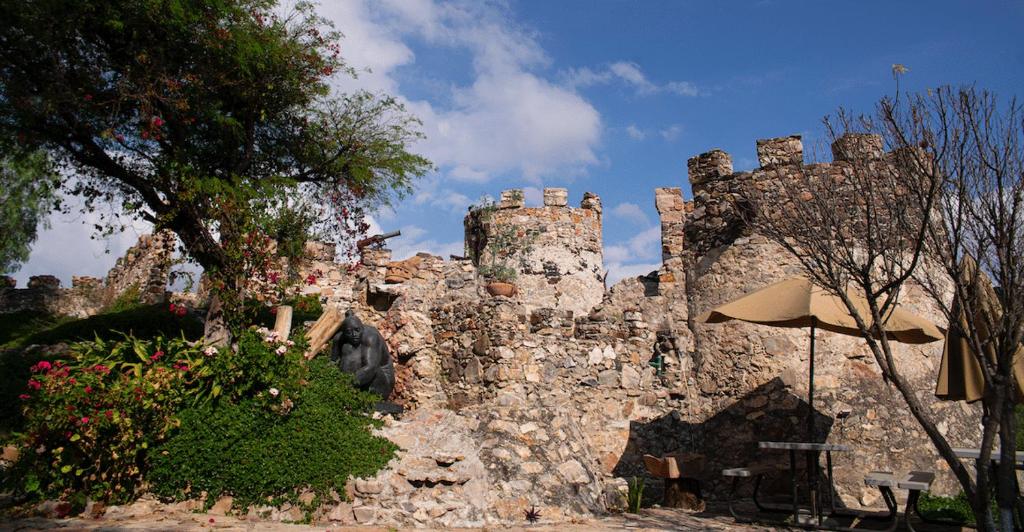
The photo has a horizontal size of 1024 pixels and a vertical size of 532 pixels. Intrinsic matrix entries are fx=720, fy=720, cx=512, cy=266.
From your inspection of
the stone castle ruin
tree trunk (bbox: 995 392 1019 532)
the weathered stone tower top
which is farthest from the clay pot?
tree trunk (bbox: 995 392 1019 532)

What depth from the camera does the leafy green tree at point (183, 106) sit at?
8.88 meters

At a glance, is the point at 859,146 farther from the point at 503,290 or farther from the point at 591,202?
the point at 591,202

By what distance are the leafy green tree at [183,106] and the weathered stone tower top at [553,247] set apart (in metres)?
6.10

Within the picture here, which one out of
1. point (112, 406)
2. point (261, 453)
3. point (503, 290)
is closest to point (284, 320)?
point (261, 453)

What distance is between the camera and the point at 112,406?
5.99 metres

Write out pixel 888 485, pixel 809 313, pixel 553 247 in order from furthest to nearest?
pixel 553 247 < pixel 809 313 < pixel 888 485

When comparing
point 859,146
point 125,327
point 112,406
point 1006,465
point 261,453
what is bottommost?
point 261,453

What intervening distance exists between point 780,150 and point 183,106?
304 inches

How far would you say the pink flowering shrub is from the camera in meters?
5.89

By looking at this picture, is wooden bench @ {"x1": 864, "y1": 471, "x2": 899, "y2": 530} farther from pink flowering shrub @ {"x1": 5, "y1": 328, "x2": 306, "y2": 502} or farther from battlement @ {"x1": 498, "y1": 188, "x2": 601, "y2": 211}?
battlement @ {"x1": 498, "y1": 188, "x2": 601, "y2": 211}

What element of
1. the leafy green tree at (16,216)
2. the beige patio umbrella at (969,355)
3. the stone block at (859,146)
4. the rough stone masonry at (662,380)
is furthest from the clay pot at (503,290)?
the leafy green tree at (16,216)

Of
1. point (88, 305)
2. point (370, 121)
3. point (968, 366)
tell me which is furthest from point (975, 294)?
point (88, 305)

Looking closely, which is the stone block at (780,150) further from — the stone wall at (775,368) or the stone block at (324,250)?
the stone block at (324,250)

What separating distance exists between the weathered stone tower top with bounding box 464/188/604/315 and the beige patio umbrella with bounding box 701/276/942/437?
8.94 m
